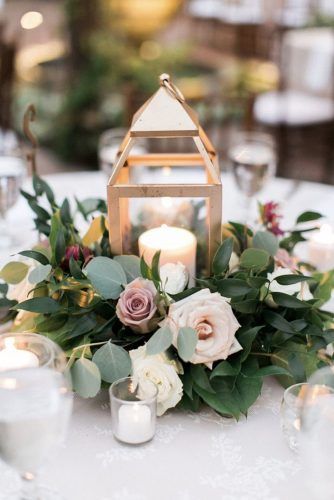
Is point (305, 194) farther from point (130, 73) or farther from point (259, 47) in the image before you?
point (259, 47)

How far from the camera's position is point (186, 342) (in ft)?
2.79

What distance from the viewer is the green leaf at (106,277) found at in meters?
0.91

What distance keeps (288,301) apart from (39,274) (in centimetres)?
35

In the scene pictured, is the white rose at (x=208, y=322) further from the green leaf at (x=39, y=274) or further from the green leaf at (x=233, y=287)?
the green leaf at (x=39, y=274)

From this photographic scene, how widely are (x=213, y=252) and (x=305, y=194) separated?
0.78 metres

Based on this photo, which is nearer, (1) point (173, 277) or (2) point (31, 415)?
(2) point (31, 415)

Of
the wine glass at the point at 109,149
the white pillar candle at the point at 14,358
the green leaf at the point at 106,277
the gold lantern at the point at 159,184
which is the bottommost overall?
the white pillar candle at the point at 14,358

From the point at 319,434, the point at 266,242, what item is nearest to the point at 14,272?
the point at 266,242

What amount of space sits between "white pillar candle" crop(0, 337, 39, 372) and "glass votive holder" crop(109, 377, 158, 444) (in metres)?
0.13

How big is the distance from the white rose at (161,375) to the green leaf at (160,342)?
3 cm

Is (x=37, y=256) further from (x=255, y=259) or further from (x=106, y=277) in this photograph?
(x=255, y=259)

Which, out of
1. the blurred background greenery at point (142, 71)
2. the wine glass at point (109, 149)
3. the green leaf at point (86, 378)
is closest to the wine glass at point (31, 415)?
the green leaf at point (86, 378)

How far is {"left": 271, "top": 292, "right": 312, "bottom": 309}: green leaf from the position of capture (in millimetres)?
936

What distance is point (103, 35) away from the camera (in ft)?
14.7
